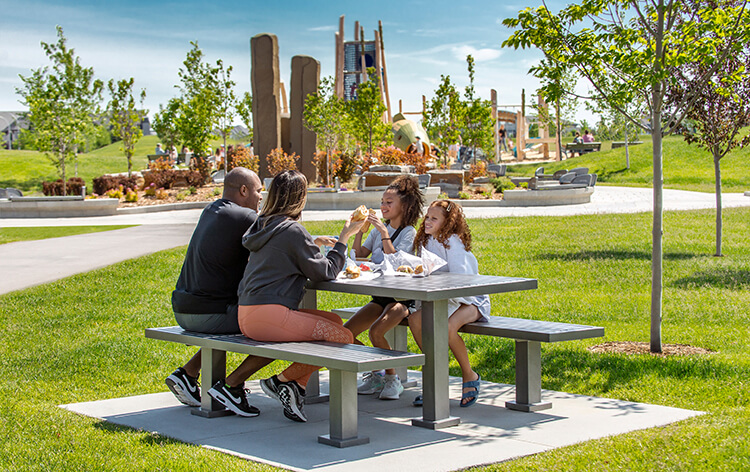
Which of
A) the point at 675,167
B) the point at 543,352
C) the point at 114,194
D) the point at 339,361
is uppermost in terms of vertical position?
the point at 675,167

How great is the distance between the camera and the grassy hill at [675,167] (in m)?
30.1

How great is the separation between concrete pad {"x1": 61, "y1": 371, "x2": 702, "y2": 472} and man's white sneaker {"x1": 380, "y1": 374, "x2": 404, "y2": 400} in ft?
0.19

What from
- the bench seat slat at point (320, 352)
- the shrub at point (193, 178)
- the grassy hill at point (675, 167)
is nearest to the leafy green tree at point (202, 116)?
the shrub at point (193, 178)

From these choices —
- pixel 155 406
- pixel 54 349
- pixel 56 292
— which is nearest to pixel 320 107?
pixel 56 292

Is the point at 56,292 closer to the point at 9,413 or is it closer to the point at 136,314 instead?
the point at 136,314

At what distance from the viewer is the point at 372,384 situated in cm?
593

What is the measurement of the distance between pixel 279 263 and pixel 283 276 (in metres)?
0.08

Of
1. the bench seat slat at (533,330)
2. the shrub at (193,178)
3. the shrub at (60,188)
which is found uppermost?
the shrub at (193,178)

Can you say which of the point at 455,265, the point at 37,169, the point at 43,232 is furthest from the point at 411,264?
the point at 37,169

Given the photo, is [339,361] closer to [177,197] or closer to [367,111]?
[177,197]

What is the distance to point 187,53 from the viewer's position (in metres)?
34.8

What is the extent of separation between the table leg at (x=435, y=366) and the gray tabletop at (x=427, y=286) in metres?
0.17

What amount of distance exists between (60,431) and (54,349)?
119 inches

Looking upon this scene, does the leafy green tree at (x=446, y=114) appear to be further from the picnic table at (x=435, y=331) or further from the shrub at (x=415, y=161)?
the picnic table at (x=435, y=331)
